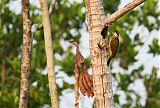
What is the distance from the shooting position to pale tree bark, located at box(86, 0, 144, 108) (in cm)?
111

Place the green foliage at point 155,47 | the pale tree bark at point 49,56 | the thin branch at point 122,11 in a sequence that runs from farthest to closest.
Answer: the green foliage at point 155,47, the pale tree bark at point 49,56, the thin branch at point 122,11

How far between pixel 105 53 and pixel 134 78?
377 centimetres

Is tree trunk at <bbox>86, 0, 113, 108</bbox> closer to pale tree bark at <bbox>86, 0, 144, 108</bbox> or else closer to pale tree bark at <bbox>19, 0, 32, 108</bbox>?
pale tree bark at <bbox>86, 0, 144, 108</bbox>

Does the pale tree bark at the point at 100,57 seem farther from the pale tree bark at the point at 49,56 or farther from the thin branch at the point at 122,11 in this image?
the pale tree bark at the point at 49,56

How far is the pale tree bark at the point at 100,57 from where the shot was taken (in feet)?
3.63

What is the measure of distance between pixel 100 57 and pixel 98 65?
0.07ft

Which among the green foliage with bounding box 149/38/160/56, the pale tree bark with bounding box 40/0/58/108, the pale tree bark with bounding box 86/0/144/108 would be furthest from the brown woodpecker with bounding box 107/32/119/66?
the green foliage with bounding box 149/38/160/56

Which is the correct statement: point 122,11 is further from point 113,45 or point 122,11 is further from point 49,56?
point 49,56

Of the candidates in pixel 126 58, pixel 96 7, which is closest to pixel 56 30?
pixel 126 58

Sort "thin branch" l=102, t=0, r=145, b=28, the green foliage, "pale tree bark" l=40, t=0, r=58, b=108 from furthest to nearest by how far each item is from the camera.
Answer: the green foliage < "pale tree bark" l=40, t=0, r=58, b=108 < "thin branch" l=102, t=0, r=145, b=28

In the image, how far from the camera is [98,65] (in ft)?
3.71

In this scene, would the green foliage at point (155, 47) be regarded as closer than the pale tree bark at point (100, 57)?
No

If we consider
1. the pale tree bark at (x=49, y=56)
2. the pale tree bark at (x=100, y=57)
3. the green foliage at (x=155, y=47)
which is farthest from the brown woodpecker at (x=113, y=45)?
the green foliage at (x=155, y=47)

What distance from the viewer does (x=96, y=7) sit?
1.17m
